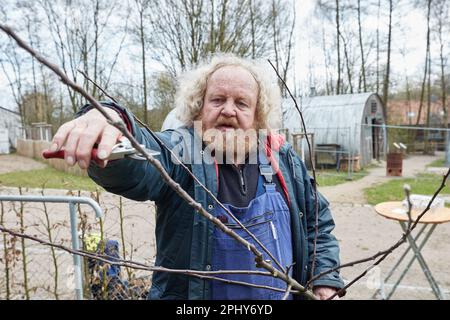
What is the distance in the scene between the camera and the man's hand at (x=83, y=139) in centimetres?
72

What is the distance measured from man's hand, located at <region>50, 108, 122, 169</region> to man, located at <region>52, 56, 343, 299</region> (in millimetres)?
437

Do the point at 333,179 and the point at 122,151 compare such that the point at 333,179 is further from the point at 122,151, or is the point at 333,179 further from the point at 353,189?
the point at 122,151

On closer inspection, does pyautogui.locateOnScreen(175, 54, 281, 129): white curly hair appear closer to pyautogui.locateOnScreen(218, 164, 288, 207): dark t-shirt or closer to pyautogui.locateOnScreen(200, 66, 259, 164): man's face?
pyautogui.locateOnScreen(200, 66, 259, 164): man's face

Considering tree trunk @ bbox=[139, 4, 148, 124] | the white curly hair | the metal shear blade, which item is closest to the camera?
the metal shear blade

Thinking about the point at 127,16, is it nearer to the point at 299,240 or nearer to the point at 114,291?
the point at 114,291

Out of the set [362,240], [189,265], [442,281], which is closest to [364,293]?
[442,281]

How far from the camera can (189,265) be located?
4.96 ft

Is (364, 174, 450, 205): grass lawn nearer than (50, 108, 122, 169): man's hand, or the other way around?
(50, 108, 122, 169): man's hand

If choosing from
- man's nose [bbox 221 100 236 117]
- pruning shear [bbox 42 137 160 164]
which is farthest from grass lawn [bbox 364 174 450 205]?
pruning shear [bbox 42 137 160 164]

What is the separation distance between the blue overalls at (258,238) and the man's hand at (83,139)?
2.67 ft

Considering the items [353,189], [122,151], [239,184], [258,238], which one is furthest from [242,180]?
[353,189]

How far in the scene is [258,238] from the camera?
1.53 m

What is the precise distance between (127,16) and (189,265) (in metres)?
16.4

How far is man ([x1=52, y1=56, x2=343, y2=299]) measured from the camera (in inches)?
59.1
